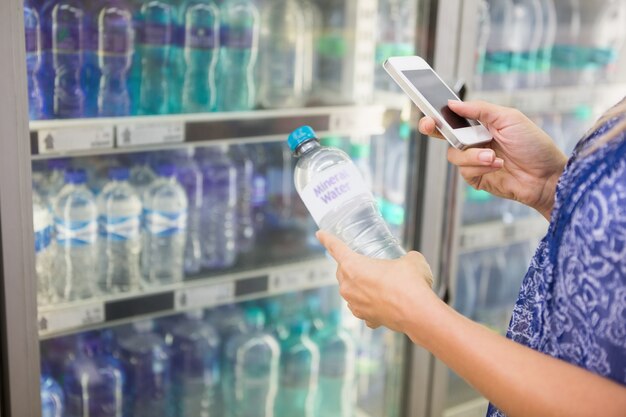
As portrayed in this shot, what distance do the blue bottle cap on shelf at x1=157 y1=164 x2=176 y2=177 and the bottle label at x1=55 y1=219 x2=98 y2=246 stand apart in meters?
0.23

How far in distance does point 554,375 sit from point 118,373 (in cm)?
122

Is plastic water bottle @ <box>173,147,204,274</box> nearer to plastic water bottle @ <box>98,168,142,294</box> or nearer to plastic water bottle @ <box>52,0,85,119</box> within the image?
plastic water bottle @ <box>98,168,142,294</box>

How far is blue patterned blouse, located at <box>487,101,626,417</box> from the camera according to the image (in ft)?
2.85

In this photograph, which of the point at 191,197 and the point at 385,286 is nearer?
the point at 385,286

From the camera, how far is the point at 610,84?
8.43 ft

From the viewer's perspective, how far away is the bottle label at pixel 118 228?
5.59 feet

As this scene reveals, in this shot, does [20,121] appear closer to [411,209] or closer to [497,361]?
[497,361]

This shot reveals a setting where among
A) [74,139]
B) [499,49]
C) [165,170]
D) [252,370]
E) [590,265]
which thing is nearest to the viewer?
[590,265]

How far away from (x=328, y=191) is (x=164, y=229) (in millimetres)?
796

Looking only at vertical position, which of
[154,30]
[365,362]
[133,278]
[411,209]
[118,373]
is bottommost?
[365,362]

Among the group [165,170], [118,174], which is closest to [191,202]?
[165,170]

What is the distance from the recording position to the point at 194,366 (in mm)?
1971

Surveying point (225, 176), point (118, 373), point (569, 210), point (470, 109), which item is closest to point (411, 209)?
point (225, 176)

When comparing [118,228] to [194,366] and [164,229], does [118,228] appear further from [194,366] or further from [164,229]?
[194,366]
